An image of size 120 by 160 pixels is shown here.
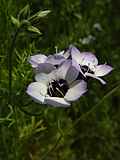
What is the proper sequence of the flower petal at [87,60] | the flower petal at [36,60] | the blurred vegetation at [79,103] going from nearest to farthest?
the flower petal at [36,60], the flower petal at [87,60], the blurred vegetation at [79,103]

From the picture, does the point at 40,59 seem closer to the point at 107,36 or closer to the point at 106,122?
the point at 106,122

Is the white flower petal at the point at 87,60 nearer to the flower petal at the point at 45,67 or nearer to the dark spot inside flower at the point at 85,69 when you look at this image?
the dark spot inside flower at the point at 85,69

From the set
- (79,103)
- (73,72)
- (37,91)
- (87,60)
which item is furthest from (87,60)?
(79,103)

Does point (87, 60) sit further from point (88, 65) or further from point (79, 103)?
point (79, 103)

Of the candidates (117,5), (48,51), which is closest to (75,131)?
(48,51)

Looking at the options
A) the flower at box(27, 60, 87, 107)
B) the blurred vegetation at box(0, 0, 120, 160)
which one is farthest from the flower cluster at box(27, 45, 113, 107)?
the blurred vegetation at box(0, 0, 120, 160)

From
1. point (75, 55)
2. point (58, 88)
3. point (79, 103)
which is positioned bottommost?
point (79, 103)

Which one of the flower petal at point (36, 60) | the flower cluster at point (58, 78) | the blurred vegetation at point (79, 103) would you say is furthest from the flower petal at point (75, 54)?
the blurred vegetation at point (79, 103)
